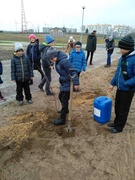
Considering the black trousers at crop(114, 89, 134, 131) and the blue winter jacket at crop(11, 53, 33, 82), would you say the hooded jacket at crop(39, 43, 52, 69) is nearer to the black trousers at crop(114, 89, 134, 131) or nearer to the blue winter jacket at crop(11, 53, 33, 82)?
the blue winter jacket at crop(11, 53, 33, 82)

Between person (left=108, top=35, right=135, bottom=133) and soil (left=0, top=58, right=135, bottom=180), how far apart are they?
44 centimetres

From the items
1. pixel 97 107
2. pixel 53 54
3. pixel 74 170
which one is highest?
pixel 53 54

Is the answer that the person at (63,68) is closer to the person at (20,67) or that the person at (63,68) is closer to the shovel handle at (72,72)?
the shovel handle at (72,72)

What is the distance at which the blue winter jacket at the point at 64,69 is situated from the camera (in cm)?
328

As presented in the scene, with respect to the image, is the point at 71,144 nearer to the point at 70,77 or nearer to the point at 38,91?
the point at 70,77

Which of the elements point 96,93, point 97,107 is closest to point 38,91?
point 96,93

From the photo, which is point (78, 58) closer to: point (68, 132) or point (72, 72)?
point (72, 72)

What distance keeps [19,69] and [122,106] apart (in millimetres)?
2657

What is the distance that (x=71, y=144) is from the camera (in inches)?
125

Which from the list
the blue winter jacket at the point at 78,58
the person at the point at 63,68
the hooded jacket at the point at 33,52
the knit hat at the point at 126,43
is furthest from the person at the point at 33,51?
the knit hat at the point at 126,43

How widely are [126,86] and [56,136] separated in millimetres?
1666

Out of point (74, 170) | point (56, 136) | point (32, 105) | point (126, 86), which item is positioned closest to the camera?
point (74, 170)

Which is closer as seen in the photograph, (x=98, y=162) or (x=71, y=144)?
(x=98, y=162)

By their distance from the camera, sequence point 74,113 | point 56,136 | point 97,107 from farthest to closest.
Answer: point 74,113 → point 97,107 → point 56,136
